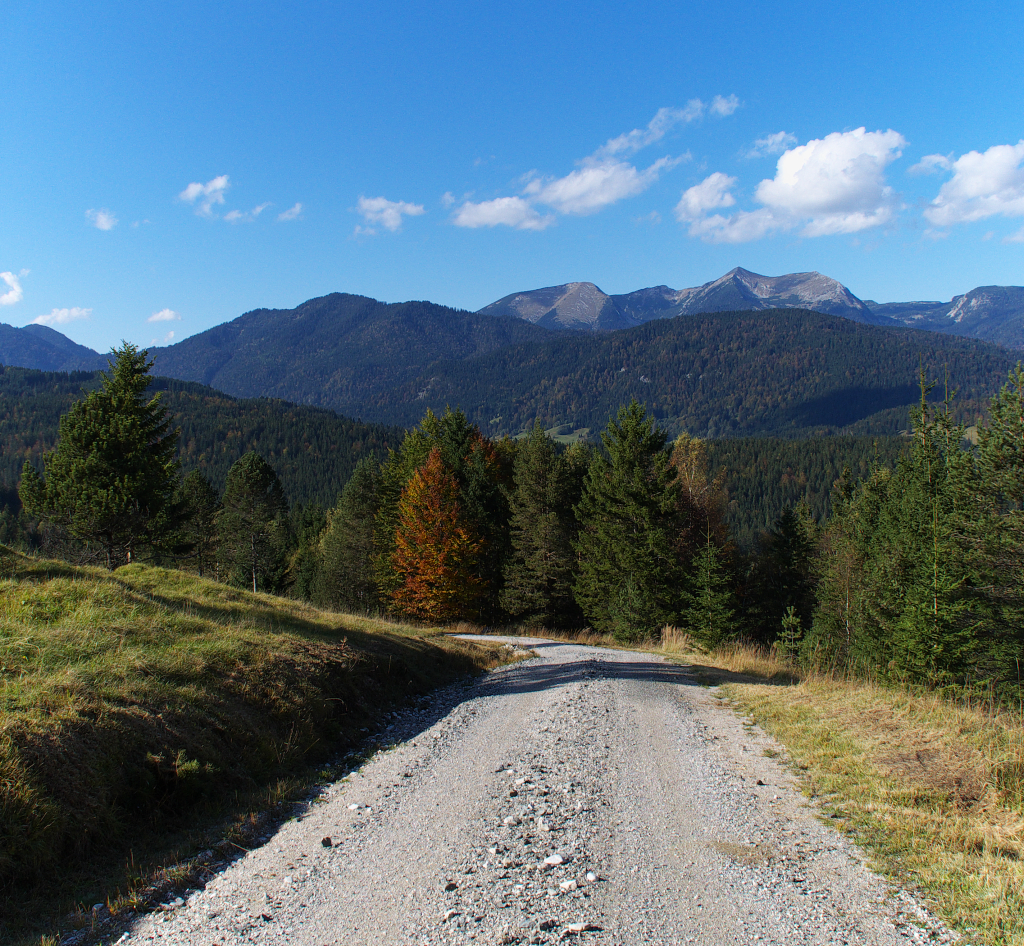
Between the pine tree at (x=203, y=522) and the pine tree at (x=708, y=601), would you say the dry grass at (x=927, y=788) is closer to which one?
the pine tree at (x=708, y=601)

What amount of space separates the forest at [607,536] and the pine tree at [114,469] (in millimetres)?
92

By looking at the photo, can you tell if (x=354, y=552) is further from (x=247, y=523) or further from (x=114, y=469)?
(x=114, y=469)

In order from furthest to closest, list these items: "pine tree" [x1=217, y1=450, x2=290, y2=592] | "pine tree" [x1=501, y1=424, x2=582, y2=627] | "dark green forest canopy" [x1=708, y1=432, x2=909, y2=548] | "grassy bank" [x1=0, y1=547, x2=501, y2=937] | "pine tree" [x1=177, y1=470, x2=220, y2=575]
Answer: "dark green forest canopy" [x1=708, y1=432, x2=909, y2=548]
"pine tree" [x1=177, y1=470, x2=220, y2=575]
"pine tree" [x1=217, y1=450, x2=290, y2=592]
"pine tree" [x1=501, y1=424, x2=582, y2=627]
"grassy bank" [x1=0, y1=547, x2=501, y2=937]

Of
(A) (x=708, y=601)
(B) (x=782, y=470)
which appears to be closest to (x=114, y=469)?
(A) (x=708, y=601)

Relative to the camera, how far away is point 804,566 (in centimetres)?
5459

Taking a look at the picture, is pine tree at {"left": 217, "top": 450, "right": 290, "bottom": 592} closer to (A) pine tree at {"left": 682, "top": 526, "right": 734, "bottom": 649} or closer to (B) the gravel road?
(A) pine tree at {"left": 682, "top": 526, "right": 734, "bottom": 649}

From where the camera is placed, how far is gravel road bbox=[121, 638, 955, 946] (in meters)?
4.29

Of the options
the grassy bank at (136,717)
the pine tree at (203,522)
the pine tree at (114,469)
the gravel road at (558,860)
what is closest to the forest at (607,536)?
the pine tree at (114,469)

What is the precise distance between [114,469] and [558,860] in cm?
2971

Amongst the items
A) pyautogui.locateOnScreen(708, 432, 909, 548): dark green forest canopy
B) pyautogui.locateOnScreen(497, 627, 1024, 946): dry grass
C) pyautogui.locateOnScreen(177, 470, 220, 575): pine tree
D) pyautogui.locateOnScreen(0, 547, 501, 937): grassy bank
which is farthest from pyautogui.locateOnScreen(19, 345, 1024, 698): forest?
pyautogui.locateOnScreen(708, 432, 909, 548): dark green forest canopy

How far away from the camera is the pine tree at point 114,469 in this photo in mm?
27438

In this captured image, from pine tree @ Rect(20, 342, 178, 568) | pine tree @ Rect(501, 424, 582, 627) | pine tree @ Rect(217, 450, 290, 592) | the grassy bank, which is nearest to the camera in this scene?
the grassy bank

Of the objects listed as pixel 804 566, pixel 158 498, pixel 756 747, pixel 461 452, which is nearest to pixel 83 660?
pixel 756 747

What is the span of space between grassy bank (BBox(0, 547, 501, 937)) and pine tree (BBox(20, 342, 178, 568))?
50.7 feet
